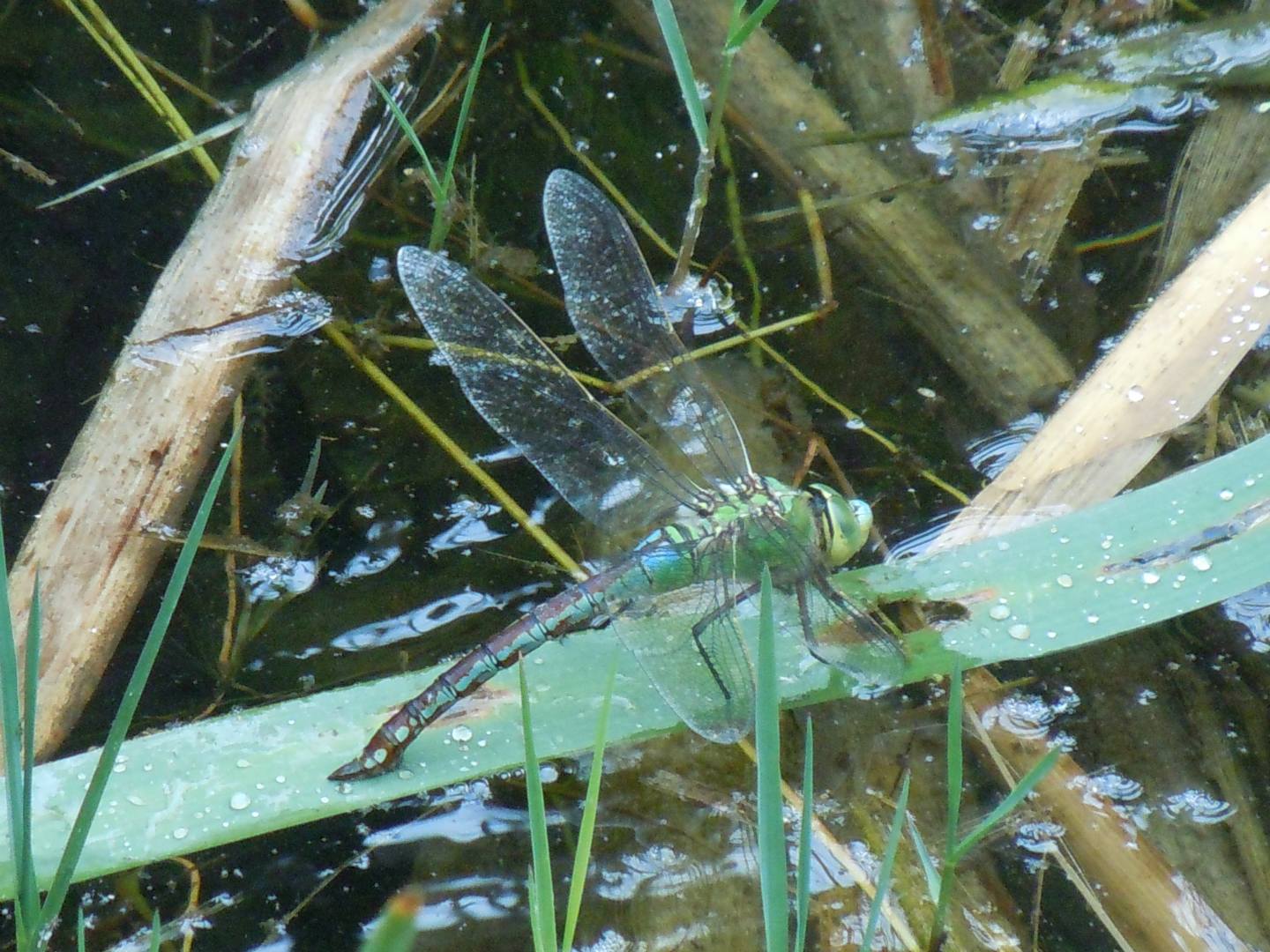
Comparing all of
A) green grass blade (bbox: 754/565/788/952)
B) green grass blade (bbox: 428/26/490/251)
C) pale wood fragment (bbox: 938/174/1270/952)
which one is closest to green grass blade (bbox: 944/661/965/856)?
green grass blade (bbox: 754/565/788/952)

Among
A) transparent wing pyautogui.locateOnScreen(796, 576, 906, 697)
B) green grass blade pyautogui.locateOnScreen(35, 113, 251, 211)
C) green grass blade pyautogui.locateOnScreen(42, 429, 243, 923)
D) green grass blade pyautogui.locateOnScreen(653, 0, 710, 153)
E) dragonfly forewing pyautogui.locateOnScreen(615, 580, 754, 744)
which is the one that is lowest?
transparent wing pyautogui.locateOnScreen(796, 576, 906, 697)

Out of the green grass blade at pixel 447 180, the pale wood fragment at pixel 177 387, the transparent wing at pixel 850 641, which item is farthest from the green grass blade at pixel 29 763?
the green grass blade at pixel 447 180

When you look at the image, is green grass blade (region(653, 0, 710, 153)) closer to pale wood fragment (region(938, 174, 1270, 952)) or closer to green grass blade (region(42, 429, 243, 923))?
pale wood fragment (region(938, 174, 1270, 952))

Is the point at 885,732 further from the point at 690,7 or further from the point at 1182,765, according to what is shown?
the point at 690,7

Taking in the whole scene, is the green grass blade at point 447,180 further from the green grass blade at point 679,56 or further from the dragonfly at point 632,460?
the green grass blade at point 679,56

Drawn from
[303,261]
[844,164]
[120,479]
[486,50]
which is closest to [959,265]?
[844,164]

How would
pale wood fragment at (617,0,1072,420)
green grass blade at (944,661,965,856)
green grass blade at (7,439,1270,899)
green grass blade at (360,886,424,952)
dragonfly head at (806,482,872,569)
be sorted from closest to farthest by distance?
green grass blade at (360,886,424,952) → green grass blade at (944,661,965,856) → green grass blade at (7,439,1270,899) → dragonfly head at (806,482,872,569) → pale wood fragment at (617,0,1072,420)

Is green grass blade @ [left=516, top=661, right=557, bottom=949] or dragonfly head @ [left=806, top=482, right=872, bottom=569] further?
dragonfly head @ [left=806, top=482, right=872, bottom=569]

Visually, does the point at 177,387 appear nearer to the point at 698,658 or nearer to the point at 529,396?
the point at 529,396
